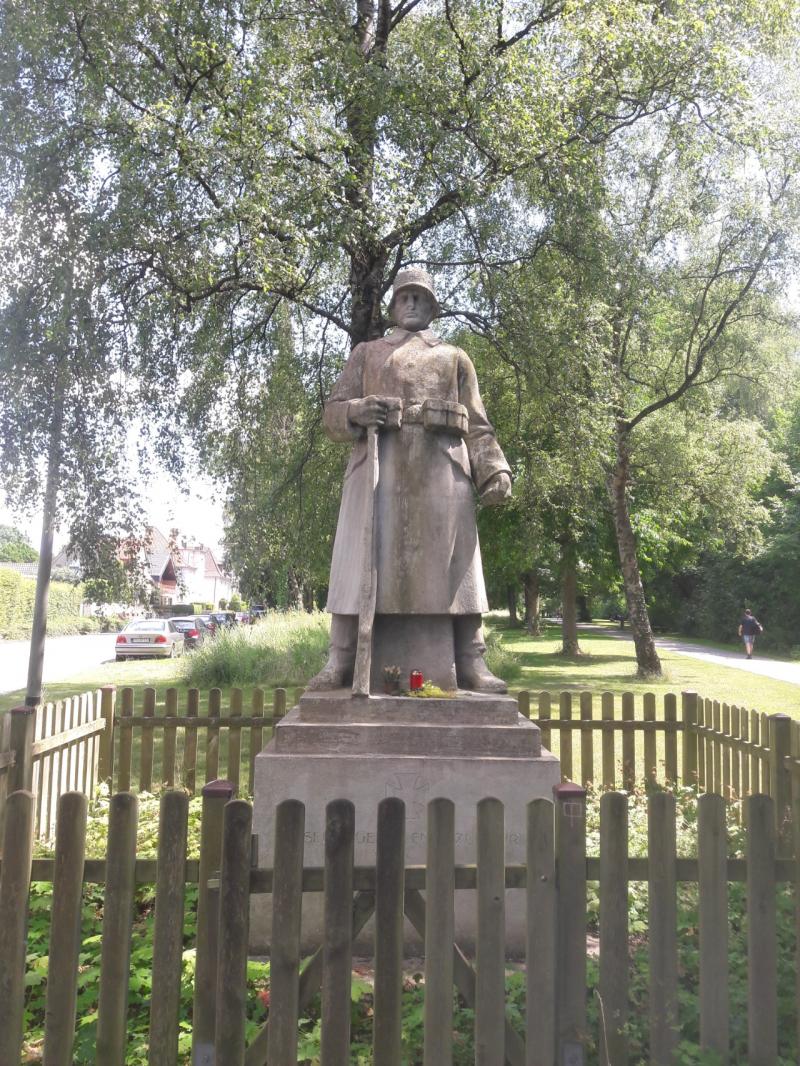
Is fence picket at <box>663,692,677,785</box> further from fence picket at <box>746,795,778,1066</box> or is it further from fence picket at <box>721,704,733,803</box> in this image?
fence picket at <box>746,795,778,1066</box>

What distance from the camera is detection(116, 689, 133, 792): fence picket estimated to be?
7.36 metres

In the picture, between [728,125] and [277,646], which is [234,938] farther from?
[277,646]

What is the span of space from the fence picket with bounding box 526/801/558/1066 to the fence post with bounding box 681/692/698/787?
506 centimetres

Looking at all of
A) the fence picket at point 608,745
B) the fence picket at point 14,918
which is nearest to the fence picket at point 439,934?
the fence picket at point 14,918

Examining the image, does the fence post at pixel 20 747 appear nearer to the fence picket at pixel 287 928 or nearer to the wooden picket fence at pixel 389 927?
the wooden picket fence at pixel 389 927

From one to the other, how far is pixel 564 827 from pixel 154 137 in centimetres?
876

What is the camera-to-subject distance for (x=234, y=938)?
2.77 meters

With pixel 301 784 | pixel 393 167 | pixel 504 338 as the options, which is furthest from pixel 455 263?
pixel 301 784

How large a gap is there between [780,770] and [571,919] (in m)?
3.47

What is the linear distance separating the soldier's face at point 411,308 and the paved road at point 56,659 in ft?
47.9

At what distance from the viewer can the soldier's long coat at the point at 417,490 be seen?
4.73m

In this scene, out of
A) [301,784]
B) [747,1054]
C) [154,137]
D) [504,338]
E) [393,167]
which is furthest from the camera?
[504,338]

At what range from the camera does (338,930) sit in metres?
2.77

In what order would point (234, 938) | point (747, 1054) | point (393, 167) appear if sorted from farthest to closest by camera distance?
point (393, 167) → point (747, 1054) → point (234, 938)
